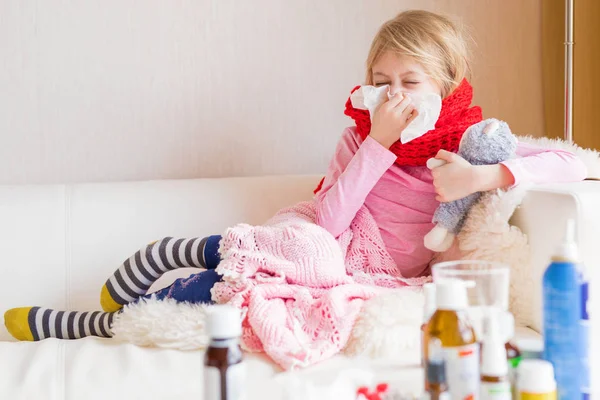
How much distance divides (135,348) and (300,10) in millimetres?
1146

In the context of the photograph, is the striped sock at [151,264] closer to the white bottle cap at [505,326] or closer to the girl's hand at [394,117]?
the girl's hand at [394,117]

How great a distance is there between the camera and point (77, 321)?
A: 4.96 feet

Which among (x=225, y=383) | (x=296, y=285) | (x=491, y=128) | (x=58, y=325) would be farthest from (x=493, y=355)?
(x=58, y=325)

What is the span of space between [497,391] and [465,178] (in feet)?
2.31

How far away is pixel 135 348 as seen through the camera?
52.3 inches

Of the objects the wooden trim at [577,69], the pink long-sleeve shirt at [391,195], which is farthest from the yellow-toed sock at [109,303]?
the wooden trim at [577,69]

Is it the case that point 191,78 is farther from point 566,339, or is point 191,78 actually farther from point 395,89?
point 566,339

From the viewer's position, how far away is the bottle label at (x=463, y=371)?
846mm

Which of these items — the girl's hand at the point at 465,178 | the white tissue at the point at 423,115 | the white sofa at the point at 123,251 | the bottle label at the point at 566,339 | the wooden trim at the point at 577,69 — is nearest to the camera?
the bottle label at the point at 566,339

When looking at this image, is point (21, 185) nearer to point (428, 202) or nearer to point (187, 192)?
point (187, 192)

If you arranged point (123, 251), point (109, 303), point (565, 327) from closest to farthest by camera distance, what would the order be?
point (565, 327), point (109, 303), point (123, 251)

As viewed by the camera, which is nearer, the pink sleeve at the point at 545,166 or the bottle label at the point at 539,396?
the bottle label at the point at 539,396

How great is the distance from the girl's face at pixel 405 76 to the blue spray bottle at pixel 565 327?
78cm

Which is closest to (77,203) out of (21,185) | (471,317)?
(21,185)
